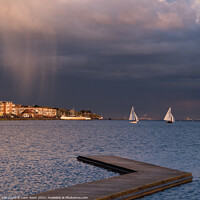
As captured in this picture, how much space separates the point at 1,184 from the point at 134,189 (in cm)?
1045

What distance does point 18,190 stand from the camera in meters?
21.8

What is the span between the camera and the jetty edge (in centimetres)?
1769

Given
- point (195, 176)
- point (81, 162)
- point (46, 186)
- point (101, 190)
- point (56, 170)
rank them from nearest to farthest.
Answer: point (101, 190) → point (46, 186) → point (195, 176) → point (56, 170) → point (81, 162)

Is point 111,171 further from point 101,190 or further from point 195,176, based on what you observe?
point 101,190

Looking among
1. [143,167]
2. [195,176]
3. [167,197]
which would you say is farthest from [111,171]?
[167,197]

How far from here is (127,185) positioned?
20.5m

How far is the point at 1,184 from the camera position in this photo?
23.7 metres

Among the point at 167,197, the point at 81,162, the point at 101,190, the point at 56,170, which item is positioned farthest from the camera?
the point at 81,162

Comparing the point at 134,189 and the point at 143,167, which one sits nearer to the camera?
the point at 134,189

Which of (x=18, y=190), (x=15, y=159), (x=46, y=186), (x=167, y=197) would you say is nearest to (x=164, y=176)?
(x=167, y=197)

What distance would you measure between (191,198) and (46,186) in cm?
1032

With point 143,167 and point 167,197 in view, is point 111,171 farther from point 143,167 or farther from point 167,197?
point 167,197

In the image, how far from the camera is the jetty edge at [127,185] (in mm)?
17688

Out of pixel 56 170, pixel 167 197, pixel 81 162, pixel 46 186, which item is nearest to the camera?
pixel 167 197
